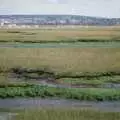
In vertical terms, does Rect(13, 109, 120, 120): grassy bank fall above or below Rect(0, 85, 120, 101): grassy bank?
below

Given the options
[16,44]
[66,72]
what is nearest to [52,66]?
[66,72]

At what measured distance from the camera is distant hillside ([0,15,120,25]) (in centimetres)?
96

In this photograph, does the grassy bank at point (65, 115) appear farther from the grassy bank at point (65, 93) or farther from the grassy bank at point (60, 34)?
the grassy bank at point (60, 34)

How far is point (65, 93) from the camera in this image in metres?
0.78

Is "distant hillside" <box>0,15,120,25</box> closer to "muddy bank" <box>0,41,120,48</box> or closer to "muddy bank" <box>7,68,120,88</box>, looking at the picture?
"muddy bank" <box>0,41,120,48</box>

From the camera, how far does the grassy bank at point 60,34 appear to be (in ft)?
3.02

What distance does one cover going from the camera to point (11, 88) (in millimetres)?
790

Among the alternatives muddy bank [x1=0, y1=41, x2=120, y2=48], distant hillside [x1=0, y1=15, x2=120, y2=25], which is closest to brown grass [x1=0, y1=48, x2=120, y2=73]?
muddy bank [x1=0, y1=41, x2=120, y2=48]

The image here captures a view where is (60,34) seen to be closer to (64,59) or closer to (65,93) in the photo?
(64,59)

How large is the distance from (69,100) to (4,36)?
33 cm

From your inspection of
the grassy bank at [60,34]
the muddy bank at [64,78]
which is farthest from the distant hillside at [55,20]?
the muddy bank at [64,78]

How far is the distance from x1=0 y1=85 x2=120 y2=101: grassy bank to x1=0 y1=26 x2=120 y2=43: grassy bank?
7.8 inches

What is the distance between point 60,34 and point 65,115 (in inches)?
12.2

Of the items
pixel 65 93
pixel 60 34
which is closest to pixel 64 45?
pixel 60 34
